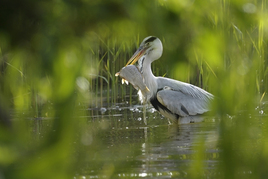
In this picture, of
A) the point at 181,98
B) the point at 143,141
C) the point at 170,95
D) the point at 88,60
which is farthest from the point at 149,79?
the point at 88,60

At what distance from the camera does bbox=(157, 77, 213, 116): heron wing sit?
20.1ft

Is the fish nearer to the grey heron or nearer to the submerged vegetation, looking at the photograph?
the grey heron

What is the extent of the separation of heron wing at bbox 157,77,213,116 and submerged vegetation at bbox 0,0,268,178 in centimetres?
542

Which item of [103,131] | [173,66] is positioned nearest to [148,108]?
[103,131]

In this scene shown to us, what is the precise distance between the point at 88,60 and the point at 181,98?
5.71m

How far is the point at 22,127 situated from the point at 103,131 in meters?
4.51

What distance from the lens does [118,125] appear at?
542 cm

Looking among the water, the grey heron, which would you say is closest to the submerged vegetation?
the water

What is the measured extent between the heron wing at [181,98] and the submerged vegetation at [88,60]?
542 centimetres

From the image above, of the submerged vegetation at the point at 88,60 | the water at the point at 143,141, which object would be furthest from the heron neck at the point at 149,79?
the submerged vegetation at the point at 88,60

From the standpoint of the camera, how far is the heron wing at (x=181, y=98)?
20.1ft

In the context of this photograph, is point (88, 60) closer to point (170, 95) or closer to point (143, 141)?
point (143, 141)

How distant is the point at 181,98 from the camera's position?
20.6 feet

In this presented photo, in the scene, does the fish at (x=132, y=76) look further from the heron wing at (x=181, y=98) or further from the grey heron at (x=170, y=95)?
the heron wing at (x=181, y=98)
